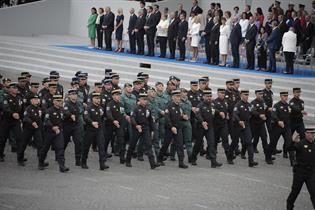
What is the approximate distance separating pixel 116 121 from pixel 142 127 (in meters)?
0.63

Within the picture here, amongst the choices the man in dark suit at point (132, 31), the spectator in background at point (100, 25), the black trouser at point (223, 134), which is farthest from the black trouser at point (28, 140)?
the spectator in background at point (100, 25)

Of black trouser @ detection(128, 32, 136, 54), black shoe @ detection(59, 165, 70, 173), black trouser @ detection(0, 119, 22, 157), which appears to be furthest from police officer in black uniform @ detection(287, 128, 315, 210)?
black trouser @ detection(128, 32, 136, 54)

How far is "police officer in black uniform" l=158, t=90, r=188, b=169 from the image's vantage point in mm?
21078

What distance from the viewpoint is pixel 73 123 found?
20891mm

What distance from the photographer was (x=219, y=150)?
23.7 meters

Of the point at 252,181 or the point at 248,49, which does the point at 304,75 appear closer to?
the point at 248,49

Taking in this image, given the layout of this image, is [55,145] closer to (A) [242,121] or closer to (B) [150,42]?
(A) [242,121]

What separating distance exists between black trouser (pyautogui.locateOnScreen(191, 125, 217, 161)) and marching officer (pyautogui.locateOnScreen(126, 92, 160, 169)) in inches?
42.0

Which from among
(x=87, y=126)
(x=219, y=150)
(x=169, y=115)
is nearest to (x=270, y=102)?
(x=219, y=150)

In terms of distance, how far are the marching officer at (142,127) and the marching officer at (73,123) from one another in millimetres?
1120

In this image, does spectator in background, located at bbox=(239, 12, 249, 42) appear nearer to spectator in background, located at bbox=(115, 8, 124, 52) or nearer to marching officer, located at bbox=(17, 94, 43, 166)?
spectator in background, located at bbox=(115, 8, 124, 52)

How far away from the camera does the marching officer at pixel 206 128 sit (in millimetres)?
21281

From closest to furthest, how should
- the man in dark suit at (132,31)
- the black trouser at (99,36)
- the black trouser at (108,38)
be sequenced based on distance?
the man in dark suit at (132,31), the black trouser at (108,38), the black trouser at (99,36)

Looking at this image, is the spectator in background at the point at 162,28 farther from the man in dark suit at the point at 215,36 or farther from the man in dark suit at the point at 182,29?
the man in dark suit at the point at 215,36
